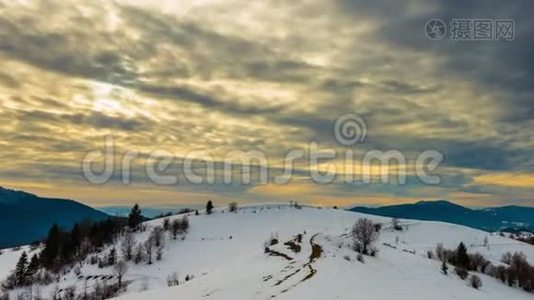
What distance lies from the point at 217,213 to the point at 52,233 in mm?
60643

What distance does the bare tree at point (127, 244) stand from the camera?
127806mm

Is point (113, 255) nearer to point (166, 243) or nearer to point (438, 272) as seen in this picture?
point (166, 243)

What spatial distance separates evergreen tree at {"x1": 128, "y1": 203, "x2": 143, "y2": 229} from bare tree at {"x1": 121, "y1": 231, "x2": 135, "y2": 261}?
12643mm

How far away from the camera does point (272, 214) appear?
197m

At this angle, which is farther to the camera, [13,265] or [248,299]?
[13,265]

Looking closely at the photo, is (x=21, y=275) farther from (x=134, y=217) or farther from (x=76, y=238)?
(x=134, y=217)

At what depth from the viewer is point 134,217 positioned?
16712 centimetres

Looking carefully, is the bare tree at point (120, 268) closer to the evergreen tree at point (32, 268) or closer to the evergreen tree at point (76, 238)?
the evergreen tree at point (32, 268)

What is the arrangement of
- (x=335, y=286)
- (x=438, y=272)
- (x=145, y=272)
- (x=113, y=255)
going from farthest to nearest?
1. (x=113, y=255)
2. (x=145, y=272)
3. (x=438, y=272)
4. (x=335, y=286)

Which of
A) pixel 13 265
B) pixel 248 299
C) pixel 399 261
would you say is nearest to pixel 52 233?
pixel 13 265

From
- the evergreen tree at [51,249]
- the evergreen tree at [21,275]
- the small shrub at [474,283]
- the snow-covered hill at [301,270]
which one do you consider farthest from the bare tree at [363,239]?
the evergreen tree at [51,249]

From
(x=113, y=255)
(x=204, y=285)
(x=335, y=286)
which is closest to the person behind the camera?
(x=335, y=286)

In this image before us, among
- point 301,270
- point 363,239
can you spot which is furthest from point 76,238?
point 301,270

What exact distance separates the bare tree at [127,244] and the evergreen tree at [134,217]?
1264 centimetres
